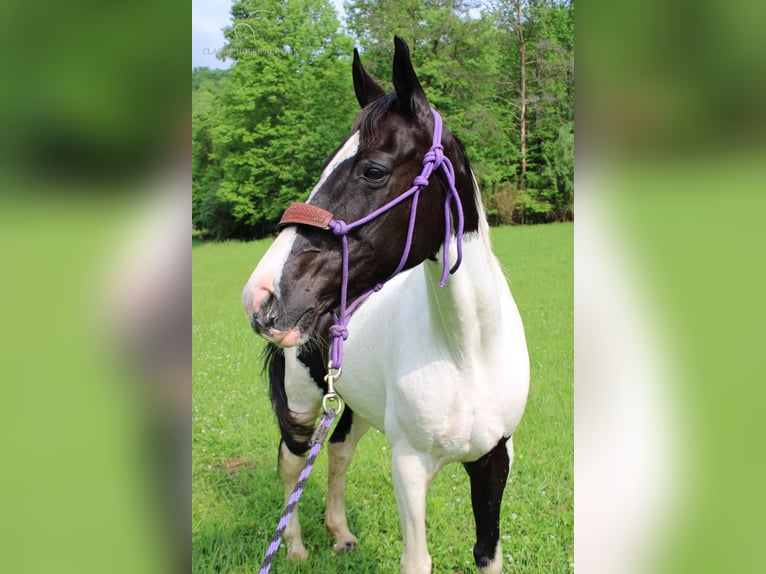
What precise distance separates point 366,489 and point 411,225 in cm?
289

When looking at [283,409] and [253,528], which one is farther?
[253,528]

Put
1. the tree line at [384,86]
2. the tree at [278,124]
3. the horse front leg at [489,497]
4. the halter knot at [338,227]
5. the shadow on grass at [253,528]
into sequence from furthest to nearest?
the tree at [278,124], the tree line at [384,86], the shadow on grass at [253,528], the horse front leg at [489,497], the halter knot at [338,227]

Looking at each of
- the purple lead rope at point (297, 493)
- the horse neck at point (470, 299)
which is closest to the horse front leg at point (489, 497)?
the horse neck at point (470, 299)

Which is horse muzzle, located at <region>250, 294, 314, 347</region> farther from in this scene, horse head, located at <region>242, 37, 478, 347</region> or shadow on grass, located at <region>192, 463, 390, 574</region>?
shadow on grass, located at <region>192, 463, 390, 574</region>

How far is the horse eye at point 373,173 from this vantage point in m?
1.74

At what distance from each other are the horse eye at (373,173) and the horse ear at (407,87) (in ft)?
0.78

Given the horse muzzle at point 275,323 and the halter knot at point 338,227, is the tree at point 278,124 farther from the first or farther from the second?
the horse muzzle at point 275,323

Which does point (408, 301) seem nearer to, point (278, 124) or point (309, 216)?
point (309, 216)
